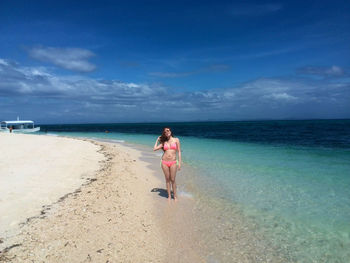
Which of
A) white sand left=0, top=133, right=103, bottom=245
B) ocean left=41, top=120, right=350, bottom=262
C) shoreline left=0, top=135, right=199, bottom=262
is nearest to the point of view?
shoreline left=0, top=135, right=199, bottom=262

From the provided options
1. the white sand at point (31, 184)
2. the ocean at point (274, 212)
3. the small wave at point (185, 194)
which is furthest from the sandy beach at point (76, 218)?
the ocean at point (274, 212)

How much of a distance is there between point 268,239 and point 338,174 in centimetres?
959

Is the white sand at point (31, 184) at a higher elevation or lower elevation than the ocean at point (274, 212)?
higher

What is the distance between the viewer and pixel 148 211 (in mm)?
7008

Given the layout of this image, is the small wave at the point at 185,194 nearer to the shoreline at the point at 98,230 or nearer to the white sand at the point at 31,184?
the shoreline at the point at 98,230

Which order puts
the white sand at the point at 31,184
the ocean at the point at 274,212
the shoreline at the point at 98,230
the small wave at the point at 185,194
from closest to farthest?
1. the shoreline at the point at 98,230
2. the ocean at the point at 274,212
3. the white sand at the point at 31,184
4. the small wave at the point at 185,194

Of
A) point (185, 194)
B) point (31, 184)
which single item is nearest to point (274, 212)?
point (185, 194)

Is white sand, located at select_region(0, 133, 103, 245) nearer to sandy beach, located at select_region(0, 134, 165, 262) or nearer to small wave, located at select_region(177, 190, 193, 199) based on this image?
sandy beach, located at select_region(0, 134, 165, 262)

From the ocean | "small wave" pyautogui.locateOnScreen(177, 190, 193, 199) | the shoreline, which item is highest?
the shoreline

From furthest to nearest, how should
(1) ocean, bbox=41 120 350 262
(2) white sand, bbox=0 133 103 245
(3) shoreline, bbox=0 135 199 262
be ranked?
(2) white sand, bbox=0 133 103 245
(1) ocean, bbox=41 120 350 262
(3) shoreline, bbox=0 135 199 262

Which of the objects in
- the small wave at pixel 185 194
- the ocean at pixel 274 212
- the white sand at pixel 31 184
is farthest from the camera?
the small wave at pixel 185 194

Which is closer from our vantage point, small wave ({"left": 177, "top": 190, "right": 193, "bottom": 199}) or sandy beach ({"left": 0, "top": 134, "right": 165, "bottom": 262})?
sandy beach ({"left": 0, "top": 134, "right": 165, "bottom": 262})

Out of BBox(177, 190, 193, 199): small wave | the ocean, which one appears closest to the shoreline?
BBox(177, 190, 193, 199): small wave

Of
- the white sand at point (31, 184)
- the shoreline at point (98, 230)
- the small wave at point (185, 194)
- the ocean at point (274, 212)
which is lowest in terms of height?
the ocean at point (274, 212)
